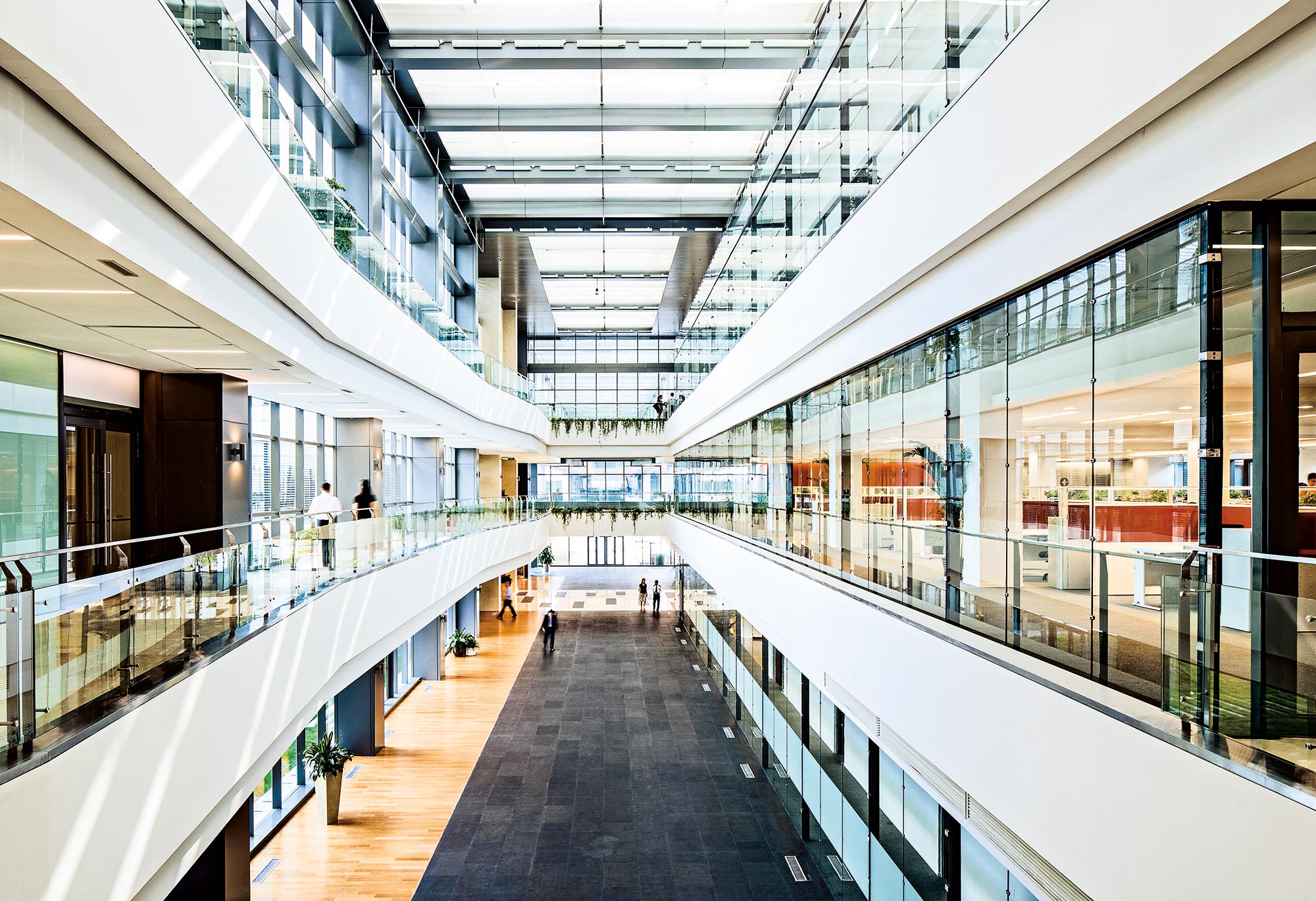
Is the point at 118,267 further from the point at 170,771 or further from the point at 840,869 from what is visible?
the point at 840,869

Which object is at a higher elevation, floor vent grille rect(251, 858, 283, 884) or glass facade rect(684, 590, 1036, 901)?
glass facade rect(684, 590, 1036, 901)

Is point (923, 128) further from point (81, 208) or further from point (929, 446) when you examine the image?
point (81, 208)

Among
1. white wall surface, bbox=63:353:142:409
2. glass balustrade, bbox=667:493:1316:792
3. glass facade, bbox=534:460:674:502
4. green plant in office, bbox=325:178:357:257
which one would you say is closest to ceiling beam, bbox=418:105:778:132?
green plant in office, bbox=325:178:357:257

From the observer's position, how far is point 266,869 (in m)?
11.2

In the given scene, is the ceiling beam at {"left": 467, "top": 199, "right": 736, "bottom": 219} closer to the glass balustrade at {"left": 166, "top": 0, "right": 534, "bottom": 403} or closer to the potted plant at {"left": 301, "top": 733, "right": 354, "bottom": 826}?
the glass balustrade at {"left": 166, "top": 0, "right": 534, "bottom": 403}

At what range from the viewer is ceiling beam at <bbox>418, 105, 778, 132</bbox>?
48.8ft

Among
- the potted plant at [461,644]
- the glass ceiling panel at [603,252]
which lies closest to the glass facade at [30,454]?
the glass ceiling panel at [603,252]

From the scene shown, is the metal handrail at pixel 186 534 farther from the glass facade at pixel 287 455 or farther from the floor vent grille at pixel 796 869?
the floor vent grille at pixel 796 869

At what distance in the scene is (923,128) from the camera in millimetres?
6246

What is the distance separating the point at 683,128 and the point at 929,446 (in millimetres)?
10221

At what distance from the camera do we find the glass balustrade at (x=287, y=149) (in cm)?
559

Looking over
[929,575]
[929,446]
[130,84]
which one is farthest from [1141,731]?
[130,84]

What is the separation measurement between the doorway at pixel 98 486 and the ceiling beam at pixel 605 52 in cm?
804

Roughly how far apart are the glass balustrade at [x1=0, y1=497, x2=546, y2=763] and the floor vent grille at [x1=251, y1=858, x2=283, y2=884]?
5.26 meters
